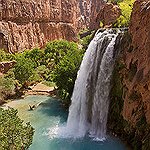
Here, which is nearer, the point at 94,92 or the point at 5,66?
the point at 94,92

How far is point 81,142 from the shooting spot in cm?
1997

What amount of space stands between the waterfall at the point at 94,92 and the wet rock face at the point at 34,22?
2435 centimetres

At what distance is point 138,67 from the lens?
18.4 meters

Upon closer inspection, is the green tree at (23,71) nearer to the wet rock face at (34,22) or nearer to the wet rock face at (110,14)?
the wet rock face at (110,14)

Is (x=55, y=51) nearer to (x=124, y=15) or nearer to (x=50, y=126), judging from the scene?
(x=124, y=15)

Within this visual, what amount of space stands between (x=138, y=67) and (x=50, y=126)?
351 inches

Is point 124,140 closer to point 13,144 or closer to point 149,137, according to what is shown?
point 149,137

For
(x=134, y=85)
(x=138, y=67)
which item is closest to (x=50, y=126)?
→ (x=134, y=85)

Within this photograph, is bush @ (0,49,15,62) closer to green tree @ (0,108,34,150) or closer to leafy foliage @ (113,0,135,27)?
leafy foliage @ (113,0,135,27)

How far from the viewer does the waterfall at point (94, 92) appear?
2166cm

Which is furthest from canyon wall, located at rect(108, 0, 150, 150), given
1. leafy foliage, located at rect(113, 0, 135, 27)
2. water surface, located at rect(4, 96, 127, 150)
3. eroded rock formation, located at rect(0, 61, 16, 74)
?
eroded rock formation, located at rect(0, 61, 16, 74)

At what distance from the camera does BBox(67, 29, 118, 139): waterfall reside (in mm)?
21656

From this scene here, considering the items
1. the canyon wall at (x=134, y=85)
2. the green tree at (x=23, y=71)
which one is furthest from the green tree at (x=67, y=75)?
the canyon wall at (x=134, y=85)

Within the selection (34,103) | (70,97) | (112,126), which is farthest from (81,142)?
(34,103)
